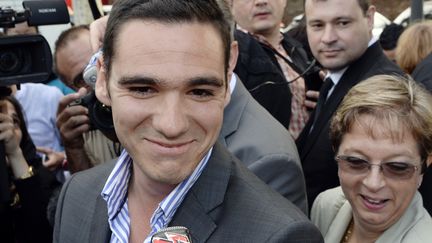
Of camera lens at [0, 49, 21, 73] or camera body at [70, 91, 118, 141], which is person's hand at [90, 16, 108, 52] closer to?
camera body at [70, 91, 118, 141]

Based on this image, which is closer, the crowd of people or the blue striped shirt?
the crowd of people

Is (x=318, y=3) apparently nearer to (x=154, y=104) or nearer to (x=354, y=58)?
(x=354, y=58)

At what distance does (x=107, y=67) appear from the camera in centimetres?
164

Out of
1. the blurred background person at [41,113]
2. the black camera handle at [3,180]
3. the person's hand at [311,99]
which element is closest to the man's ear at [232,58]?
the black camera handle at [3,180]

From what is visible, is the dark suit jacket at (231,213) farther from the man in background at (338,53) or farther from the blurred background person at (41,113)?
the blurred background person at (41,113)

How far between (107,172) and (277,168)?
1.72ft

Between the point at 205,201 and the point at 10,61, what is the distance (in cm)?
172

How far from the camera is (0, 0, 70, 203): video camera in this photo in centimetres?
303

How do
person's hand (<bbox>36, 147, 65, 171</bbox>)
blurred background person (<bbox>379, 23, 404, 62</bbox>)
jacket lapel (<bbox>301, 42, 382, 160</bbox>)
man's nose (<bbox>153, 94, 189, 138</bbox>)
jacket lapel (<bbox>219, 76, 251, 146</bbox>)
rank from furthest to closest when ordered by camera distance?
blurred background person (<bbox>379, 23, 404, 62</bbox>) < person's hand (<bbox>36, 147, 65, 171</bbox>) < jacket lapel (<bbox>301, 42, 382, 160</bbox>) < jacket lapel (<bbox>219, 76, 251, 146</bbox>) < man's nose (<bbox>153, 94, 189, 138</bbox>)

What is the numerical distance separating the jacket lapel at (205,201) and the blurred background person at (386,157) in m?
0.75

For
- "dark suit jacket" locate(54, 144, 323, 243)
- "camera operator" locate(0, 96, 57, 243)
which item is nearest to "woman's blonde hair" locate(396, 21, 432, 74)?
"camera operator" locate(0, 96, 57, 243)

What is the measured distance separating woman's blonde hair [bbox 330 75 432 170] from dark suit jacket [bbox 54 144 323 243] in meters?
0.72

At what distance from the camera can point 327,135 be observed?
3.14 meters

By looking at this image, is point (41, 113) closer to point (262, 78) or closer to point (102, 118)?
point (262, 78)
